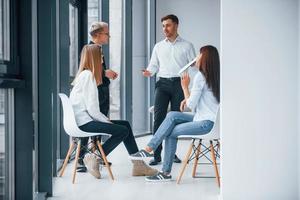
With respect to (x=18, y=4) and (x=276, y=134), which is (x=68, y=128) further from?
(x=276, y=134)

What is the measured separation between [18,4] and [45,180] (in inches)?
55.2

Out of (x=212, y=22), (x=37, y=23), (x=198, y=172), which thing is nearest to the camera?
(x=37, y=23)

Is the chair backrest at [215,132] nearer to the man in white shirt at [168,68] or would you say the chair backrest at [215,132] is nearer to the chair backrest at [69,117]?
the chair backrest at [69,117]

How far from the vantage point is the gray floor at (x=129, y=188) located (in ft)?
13.9

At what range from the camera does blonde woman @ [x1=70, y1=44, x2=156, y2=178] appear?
16.0 ft

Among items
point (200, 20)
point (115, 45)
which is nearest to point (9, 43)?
point (115, 45)

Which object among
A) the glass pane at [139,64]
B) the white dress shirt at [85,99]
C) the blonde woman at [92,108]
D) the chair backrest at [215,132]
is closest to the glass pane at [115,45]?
the glass pane at [139,64]

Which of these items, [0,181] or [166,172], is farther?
[166,172]

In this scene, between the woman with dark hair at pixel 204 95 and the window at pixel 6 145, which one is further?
the woman with dark hair at pixel 204 95

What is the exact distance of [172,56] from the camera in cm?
609

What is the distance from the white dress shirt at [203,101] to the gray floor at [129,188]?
623 millimetres

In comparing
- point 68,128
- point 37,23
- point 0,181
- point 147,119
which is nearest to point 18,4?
point 37,23

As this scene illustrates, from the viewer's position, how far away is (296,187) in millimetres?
Result: 3750

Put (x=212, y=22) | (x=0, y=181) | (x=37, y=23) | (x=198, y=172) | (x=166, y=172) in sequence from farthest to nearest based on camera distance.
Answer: (x=212, y=22) → (x=198, y=172) → (x=166, y=172) → (x=37, y=23) → (x=0, y=181)
